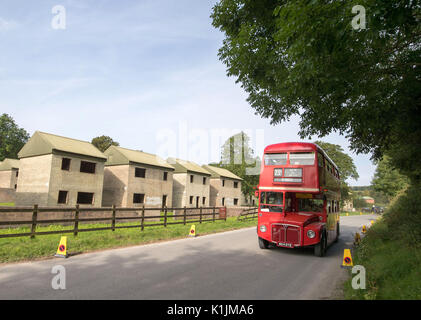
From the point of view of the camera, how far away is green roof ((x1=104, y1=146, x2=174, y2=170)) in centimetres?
2789

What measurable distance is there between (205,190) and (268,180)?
28.3 meters

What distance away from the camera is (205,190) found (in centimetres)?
3831

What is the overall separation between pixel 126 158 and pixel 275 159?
68.0 feet

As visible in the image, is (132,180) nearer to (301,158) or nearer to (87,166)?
(87,166)

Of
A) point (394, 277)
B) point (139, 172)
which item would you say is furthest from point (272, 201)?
point (139, 172)

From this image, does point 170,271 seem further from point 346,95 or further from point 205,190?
point 205,190

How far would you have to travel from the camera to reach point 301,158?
32.2 ft

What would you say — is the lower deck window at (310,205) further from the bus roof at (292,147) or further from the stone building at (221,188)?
the stone building at (221,188)

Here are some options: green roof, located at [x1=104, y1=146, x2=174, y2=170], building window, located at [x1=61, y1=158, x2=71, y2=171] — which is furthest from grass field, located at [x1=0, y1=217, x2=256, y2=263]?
green roof, located at [x1=104, y1=146, x2=174, y2=170]

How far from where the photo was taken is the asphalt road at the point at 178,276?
5125 mm

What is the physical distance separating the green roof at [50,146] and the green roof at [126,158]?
2.88 m

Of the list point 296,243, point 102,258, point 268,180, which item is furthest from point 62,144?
point 296,243

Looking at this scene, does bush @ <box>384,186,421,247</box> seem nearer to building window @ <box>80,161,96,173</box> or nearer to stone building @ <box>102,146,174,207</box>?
stone building @ <box>102,146,174,207</box>

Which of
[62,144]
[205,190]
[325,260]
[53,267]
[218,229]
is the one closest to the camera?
[53,267]
